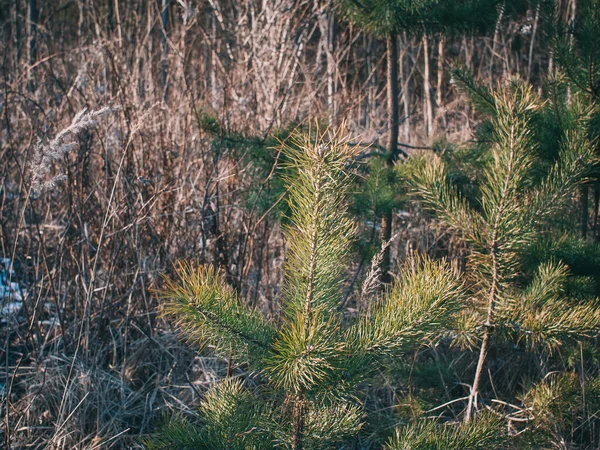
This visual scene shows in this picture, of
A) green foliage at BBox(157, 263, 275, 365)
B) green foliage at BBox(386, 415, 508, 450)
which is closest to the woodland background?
green foliage at BBox(386, 415, 508, 450)

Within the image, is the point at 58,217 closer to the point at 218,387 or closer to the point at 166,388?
the point at 166,388

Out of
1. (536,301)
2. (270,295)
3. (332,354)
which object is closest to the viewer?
(332,354)

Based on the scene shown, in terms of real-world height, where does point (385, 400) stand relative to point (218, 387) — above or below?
below

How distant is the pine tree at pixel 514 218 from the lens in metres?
1.72

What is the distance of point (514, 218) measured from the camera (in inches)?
70.2

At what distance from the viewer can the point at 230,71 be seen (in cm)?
360

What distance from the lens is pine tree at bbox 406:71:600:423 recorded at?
1725mm

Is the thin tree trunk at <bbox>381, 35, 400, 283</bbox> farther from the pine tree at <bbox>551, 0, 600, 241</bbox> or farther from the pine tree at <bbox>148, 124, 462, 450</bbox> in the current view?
the pine tree at <bbox>148, 124, 462, 450</bbox>

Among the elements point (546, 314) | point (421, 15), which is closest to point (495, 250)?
point (546, 314)

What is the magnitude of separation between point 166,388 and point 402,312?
157 cm

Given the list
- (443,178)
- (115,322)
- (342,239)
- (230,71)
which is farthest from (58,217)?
(342,239)

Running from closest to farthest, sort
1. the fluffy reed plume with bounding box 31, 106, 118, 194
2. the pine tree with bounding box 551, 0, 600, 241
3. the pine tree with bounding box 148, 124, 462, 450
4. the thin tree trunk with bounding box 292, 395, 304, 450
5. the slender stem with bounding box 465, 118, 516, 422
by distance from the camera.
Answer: the pine tree with bounding box 148, 124, 462, 450
the thin tree trunk with bounding box 292, 395, 304, 450
the slender stem with bounding box 465, 118, 516, 422
the fluffy reed plume with bounding box 31, 106, 118, 194
the pine tree with bounding box 551, 0, 600, 241

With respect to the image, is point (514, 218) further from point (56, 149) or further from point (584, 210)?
point (56, 149)

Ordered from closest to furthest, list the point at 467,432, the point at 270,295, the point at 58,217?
the point at 467,432
the point at 270,295
the point at 58,217
